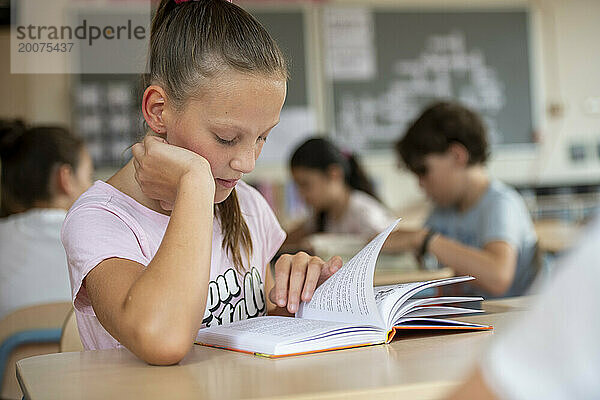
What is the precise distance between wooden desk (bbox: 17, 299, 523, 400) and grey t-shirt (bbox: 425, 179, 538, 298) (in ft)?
4.77

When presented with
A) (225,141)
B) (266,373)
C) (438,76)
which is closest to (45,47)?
(225,141)

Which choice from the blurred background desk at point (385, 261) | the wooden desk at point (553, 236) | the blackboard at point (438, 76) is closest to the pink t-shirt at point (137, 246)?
the blurred background desk at point (385, 261)

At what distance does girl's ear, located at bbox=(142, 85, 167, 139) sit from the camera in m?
1.09

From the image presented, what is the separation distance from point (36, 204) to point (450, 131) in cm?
131

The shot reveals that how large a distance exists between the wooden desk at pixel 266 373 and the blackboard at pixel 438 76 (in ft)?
13.2

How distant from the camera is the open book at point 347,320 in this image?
85cm

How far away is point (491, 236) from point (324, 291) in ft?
4.59

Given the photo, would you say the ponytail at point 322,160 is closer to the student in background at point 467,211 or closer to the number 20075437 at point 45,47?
the student in background at point 467,211

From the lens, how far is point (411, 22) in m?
4.93

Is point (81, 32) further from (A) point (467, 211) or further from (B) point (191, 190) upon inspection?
(A) point (467, 211)

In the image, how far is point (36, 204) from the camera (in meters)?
2.28

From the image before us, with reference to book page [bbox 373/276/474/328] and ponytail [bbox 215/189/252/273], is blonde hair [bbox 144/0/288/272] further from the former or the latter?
book page [bbox 373/276/474/328]

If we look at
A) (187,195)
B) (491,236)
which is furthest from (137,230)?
(491,236)

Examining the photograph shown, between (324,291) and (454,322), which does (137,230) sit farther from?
(454,322)
